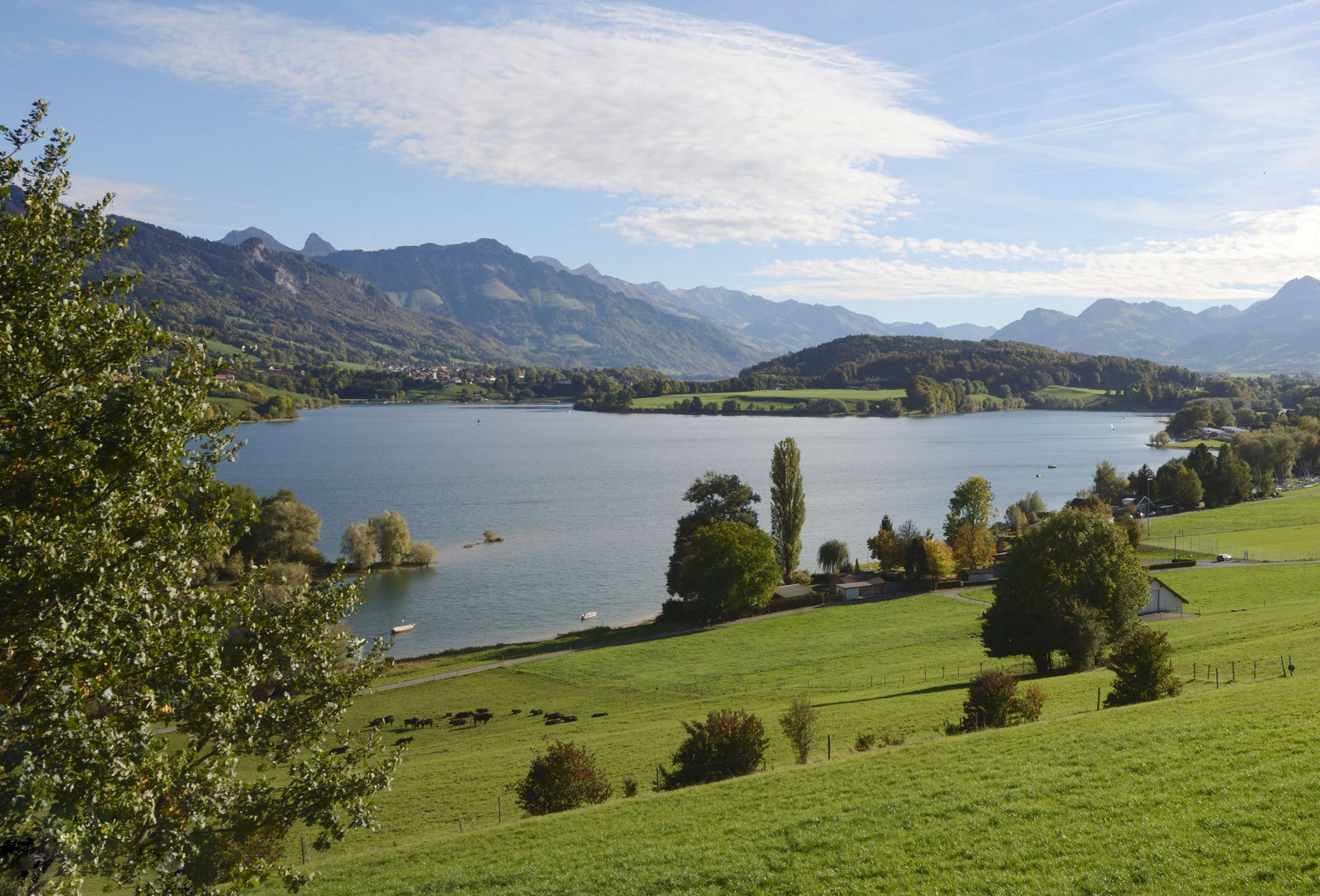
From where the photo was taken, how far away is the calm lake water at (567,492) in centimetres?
6538

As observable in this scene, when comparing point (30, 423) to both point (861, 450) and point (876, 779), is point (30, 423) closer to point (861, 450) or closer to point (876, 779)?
point (876, 779)

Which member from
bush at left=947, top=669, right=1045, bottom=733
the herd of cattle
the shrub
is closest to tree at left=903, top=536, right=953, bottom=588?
the herd of cattle

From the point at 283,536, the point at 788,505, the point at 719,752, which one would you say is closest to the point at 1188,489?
the point at 788,505

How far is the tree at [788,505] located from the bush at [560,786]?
166 ft

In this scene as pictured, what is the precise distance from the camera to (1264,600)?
4650 cm

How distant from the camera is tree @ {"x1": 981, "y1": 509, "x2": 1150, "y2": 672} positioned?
108ft

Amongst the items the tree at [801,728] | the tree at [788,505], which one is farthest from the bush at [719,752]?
the tree at [788,505]

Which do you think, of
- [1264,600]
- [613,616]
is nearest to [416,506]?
[613,616]

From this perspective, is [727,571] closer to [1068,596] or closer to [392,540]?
[1068,596]

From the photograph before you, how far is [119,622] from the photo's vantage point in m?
8.86

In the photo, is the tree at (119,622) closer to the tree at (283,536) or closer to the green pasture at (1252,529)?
the tree at (283,536)

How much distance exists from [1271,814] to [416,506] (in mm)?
99691

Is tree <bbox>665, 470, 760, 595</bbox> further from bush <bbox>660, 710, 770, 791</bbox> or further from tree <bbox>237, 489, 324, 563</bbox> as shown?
bush <bbox>660, 710, 770, 791</bbox>

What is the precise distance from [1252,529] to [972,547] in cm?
2948
